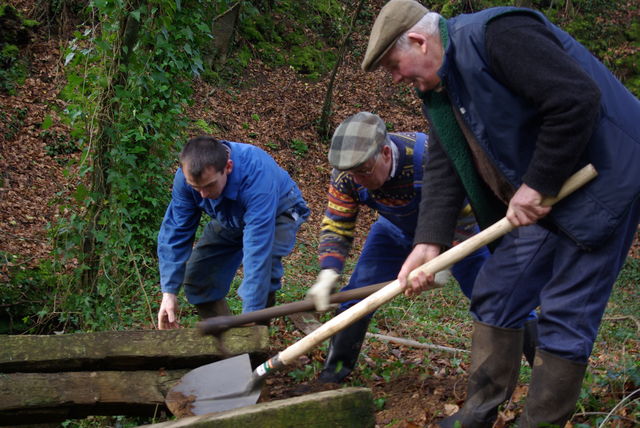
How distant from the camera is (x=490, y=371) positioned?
3.12 metres

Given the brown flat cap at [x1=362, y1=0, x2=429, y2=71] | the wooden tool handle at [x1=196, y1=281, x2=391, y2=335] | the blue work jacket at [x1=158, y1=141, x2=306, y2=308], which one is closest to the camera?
the brown flat cap at [x1=362, y1=0, x2=429, y2=71]

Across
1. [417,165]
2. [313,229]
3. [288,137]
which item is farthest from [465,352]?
[288,137]

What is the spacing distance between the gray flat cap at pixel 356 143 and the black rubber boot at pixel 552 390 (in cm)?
154

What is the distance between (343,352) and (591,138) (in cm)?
253

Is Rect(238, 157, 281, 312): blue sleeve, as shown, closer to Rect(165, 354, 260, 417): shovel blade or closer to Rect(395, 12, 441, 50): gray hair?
Rect(165, 354, 260, 417): shovel blade

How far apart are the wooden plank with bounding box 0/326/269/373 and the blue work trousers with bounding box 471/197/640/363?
165cm

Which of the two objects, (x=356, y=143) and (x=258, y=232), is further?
(x=258, y=232)

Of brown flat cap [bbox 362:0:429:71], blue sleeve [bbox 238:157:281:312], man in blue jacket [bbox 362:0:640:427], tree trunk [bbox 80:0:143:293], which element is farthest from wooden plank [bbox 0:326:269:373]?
tree trunk [bbox 80:0:143:293]

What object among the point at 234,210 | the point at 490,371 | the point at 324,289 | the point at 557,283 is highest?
the point at 234,210

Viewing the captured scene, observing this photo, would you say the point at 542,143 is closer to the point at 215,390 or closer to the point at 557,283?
the point at 557,283

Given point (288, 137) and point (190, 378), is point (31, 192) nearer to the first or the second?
point (288, 137)

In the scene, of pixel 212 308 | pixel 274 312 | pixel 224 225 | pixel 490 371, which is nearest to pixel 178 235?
pixel 224 225

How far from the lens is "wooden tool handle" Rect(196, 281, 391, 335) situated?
360cm

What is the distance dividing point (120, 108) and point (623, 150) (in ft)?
15.7
